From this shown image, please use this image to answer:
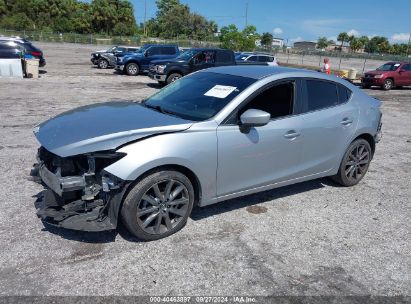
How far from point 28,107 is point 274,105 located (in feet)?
27.7

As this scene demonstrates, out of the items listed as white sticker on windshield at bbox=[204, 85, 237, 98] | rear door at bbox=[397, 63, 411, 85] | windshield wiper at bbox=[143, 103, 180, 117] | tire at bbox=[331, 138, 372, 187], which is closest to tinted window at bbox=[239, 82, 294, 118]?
white sticker on windshield at bbox=[204, 85, 237, 98]

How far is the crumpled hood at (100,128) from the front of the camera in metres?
3.30

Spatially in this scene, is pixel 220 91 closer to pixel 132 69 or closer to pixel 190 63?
pixel 190 63

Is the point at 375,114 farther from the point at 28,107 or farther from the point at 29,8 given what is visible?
the point at 29,8

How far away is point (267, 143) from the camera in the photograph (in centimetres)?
412

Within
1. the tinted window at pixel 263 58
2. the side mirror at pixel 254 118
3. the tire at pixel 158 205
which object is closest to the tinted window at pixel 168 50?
the tinted window at pixel 263 58

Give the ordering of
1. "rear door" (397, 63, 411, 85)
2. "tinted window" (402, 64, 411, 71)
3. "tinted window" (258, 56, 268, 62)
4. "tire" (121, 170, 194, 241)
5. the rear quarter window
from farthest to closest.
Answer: "tinted window" (402, 64, 411, 71), "rear door" (397, 63, 411, 85), "tinted window" (258, 56, 268, 62), the rear quarter window, "tire" (121, 170, 194, 241)

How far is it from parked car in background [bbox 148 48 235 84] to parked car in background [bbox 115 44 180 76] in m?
4.63

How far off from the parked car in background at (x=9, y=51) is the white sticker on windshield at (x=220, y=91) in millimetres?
16134

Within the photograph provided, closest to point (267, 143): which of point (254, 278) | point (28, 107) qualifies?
point (254, 278)

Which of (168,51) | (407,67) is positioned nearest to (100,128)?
(168,51)

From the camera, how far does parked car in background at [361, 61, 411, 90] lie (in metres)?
21.3

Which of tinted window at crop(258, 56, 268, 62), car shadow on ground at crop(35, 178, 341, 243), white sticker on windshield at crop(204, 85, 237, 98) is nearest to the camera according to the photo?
car shadow on ground at crop(35, 178, 341, 243)

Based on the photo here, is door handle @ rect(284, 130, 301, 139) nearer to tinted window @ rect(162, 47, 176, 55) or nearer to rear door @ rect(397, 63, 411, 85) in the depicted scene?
tinted window @ rect(162, 47, 176, 55)
